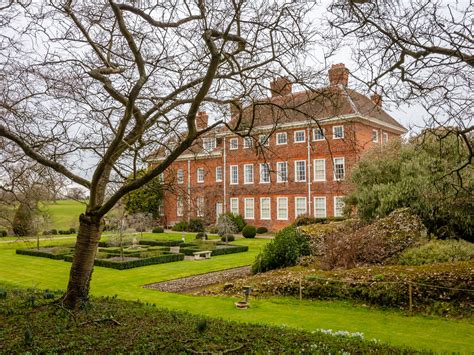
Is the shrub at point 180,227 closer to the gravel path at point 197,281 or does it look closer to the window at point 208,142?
the gravel path at point 197,281

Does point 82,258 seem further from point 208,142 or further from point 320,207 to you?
point 320,207

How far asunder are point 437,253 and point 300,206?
1981 centimetres

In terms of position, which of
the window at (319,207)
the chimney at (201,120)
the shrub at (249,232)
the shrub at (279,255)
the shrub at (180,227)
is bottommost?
the shrub at (279,255)

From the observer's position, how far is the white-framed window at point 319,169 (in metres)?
31.0

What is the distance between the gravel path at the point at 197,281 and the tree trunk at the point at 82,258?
667cm

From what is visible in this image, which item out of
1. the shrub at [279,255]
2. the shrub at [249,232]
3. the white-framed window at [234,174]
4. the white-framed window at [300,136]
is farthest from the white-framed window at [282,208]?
the shrub at [279,255]

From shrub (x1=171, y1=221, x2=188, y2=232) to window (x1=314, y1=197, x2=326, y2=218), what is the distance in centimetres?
1216

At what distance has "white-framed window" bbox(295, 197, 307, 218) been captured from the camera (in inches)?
1258

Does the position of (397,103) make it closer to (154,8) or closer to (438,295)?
(154,8)

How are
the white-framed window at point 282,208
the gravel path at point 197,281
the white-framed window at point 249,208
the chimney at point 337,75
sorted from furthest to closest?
the white-framed window at point 249,208
the white-framed window at point 282,208
the gravel path at point 197,281
the chimney at point 337,75

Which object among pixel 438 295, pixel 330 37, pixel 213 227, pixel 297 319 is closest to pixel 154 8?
pixel 330 37

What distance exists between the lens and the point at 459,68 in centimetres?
594

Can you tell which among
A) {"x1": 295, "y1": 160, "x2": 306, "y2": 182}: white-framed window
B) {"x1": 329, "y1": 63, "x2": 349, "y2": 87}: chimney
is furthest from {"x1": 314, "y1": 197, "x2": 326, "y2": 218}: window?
{"x1": 329, "y1": 63, "x2": 349, "y2": 87}: chimney

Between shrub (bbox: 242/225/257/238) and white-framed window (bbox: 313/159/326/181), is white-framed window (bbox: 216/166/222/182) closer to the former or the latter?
shrub (bbox: 242/225/257/238)
